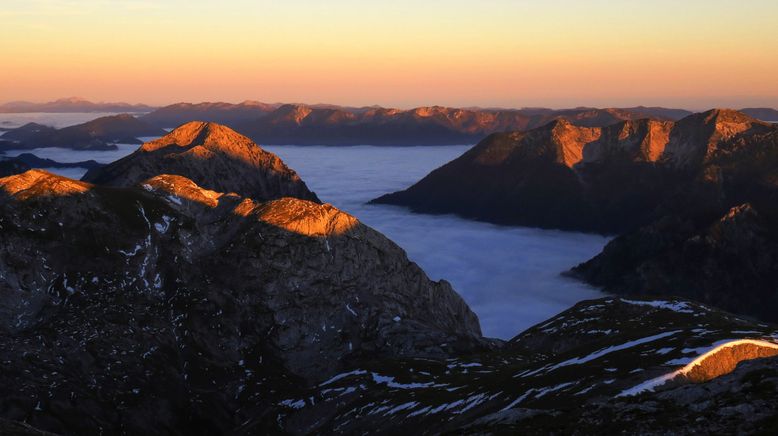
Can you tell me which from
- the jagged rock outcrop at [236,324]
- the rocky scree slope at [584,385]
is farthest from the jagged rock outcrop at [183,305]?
the rocky scree slope at [584,385]

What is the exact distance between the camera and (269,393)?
135 meters

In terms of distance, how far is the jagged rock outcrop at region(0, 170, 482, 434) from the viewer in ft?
403

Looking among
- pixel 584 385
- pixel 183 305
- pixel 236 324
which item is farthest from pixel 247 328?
pixel 584 385

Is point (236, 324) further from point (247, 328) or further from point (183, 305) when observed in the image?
point (183, 305)

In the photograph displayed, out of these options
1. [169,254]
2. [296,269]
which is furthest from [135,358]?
[296,269]

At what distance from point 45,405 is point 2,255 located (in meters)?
38.4

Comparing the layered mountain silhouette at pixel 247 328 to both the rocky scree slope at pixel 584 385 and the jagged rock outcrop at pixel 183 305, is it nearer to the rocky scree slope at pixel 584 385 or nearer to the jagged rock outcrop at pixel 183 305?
the jagged rock outcrop at pixel 183 305

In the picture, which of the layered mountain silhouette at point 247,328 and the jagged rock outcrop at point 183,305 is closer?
the layered mountain silhouette at point 247,328

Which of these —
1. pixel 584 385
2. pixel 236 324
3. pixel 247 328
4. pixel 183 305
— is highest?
pixel 584 385

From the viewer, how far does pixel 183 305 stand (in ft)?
483

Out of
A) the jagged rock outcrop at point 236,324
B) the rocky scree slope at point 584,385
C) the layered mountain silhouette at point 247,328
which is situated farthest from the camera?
the jagged rock outcrop at point 236,324

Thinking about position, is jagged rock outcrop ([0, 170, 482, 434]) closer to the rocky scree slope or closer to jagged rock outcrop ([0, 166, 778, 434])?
jagged rock outcrop ([0, 166, 778, 434])

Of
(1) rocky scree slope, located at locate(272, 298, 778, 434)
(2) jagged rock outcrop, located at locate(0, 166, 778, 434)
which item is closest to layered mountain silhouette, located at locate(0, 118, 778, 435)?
(2) jagged rock outcrop, located at locate(0, 166, 778, 434)

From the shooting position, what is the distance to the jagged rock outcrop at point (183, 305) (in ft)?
403
